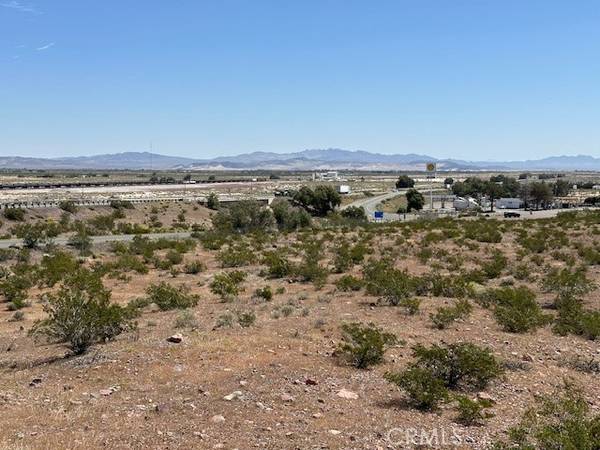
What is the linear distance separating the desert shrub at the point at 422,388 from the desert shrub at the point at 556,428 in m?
1.35

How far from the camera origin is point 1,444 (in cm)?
837

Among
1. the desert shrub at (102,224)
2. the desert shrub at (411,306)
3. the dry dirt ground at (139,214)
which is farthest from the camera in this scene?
the dry dirt ground at (139,214)

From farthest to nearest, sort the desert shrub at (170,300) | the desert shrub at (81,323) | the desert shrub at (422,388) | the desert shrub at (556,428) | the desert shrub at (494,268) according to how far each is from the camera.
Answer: the desert shrub at (494,268), the desert shrub at (170,300), the desert shrub at (81,323), the desert shrub at (422,388), the desert shrub at (556,428)

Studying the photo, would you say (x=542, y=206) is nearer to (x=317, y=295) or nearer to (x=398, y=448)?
(x=317, y=295)

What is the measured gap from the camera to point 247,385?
1075 cm

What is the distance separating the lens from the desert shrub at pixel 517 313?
15.2 m

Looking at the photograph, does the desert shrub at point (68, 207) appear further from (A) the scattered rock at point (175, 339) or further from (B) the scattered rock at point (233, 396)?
(B) the scattered rock at point (233, 396)

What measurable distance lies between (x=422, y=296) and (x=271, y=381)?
10.8m

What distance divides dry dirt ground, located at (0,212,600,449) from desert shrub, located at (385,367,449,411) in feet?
0.66

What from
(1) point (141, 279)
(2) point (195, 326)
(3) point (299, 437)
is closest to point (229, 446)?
(3) point (299, 437)

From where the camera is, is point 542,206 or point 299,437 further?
point 542,206

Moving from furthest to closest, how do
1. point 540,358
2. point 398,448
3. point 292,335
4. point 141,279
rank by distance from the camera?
point 141,279
point 292,335
point 540,358
point 398,448

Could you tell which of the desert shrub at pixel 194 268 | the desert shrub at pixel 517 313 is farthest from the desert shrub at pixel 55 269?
the desert shrub at pixel 517 313

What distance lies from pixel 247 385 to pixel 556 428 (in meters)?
5.18
